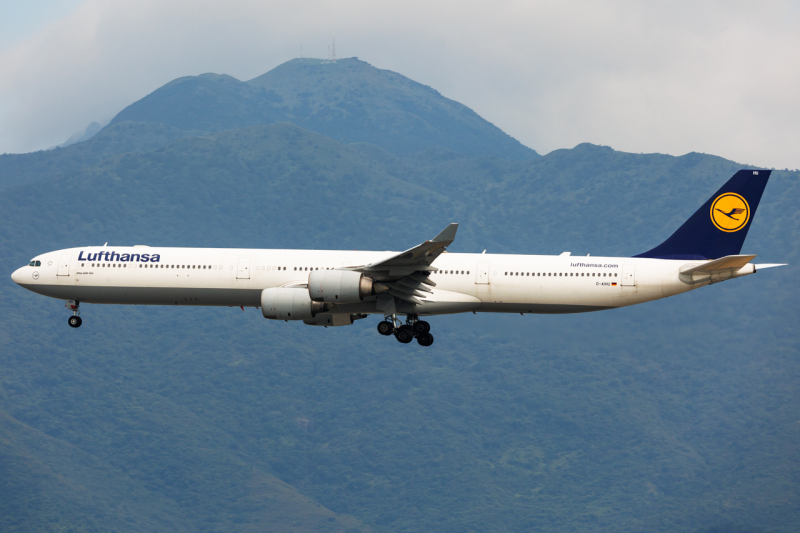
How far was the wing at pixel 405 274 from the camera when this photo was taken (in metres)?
47.1

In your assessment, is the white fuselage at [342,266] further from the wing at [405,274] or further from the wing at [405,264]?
the wing at [405,264]

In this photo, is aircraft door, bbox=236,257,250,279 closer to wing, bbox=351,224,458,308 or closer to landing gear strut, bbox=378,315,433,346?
wing, bbox=351,224,458,308

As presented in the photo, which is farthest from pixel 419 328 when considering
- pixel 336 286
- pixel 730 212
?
pixel 730 212

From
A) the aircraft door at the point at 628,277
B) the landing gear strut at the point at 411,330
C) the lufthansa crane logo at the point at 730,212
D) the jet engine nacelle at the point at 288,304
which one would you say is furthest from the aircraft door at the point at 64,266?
the lufthansa crane logo at the point at 730,212

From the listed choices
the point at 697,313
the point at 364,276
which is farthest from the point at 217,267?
the point at 697,313

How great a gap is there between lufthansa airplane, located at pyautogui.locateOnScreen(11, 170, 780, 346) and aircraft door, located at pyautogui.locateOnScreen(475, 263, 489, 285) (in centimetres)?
5

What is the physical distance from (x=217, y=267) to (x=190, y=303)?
243 centimetres

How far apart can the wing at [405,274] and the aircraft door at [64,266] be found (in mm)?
16924

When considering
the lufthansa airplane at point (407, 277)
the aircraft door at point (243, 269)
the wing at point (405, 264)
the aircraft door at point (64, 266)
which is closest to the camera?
the wing at point (405, 264)

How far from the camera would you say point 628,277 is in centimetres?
5047

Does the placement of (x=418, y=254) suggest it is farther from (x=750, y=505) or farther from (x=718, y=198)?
(x=750, y=505)

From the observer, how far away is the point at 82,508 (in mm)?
198875

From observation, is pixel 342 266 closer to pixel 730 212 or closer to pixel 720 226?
pixel 720 226

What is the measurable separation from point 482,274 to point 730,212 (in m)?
14.2
